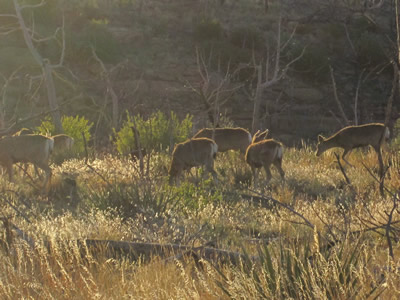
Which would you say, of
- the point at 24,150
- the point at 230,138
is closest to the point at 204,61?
the point at 230,138

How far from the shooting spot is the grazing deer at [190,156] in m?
10.5

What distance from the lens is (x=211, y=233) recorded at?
22.3ft

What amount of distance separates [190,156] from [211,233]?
384cm

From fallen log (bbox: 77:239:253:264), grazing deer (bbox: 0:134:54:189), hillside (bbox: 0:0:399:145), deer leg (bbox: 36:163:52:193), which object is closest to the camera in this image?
fallen log (bbox: 77:239:253:264)

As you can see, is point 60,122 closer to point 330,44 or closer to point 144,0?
point 330,44

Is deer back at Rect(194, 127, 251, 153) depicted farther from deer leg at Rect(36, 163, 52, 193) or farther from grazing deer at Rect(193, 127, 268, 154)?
deer leg at Rect(36, 163, 52, 193)

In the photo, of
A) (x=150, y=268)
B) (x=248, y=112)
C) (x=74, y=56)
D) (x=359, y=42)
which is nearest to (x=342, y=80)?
(x=359, y=42)

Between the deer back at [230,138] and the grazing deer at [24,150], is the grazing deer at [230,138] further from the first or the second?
the grazing deer at [24,150]

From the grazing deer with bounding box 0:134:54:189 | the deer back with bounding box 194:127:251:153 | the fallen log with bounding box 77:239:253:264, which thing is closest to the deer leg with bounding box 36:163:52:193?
the grazing deer with bounding box 0:134:54:189

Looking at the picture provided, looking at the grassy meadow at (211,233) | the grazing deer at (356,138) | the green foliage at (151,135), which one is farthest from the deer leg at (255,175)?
the green foliage at (151,135)

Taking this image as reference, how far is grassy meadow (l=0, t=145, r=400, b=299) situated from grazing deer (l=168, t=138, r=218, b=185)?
446mm

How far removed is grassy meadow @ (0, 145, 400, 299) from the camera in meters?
3.68

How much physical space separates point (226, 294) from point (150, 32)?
33.2 metres

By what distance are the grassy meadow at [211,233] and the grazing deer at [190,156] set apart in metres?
0.45
